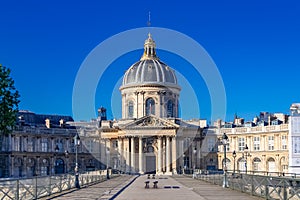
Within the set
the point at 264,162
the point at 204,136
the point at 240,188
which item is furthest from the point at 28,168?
the point at 240,188

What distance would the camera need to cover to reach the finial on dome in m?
117

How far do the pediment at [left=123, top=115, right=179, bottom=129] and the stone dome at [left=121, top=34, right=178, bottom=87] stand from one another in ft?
34.5

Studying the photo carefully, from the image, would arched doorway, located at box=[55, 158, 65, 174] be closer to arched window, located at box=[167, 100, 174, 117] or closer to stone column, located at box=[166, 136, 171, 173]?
stone column, located at box=[166, 136, 171, 173]

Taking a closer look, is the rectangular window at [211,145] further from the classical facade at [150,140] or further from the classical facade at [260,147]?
the classical facade at [260,147]

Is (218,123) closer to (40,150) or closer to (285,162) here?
(285,162)

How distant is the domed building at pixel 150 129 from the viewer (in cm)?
10106

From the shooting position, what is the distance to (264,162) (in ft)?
328

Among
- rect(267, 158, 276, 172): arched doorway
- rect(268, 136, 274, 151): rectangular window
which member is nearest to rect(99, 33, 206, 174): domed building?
rect(267, 158, 276, 172): arched doorway

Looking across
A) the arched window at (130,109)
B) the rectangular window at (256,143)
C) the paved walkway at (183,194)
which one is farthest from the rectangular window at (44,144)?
the paved walkway at (183,194)

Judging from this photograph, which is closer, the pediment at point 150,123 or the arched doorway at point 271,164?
the arched doorway at point 271,164

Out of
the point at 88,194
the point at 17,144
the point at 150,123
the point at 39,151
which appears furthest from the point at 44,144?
the point at 88,194

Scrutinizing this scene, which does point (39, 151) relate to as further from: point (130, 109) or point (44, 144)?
point (130, 109)

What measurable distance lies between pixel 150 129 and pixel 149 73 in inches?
560

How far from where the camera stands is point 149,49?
387ft
